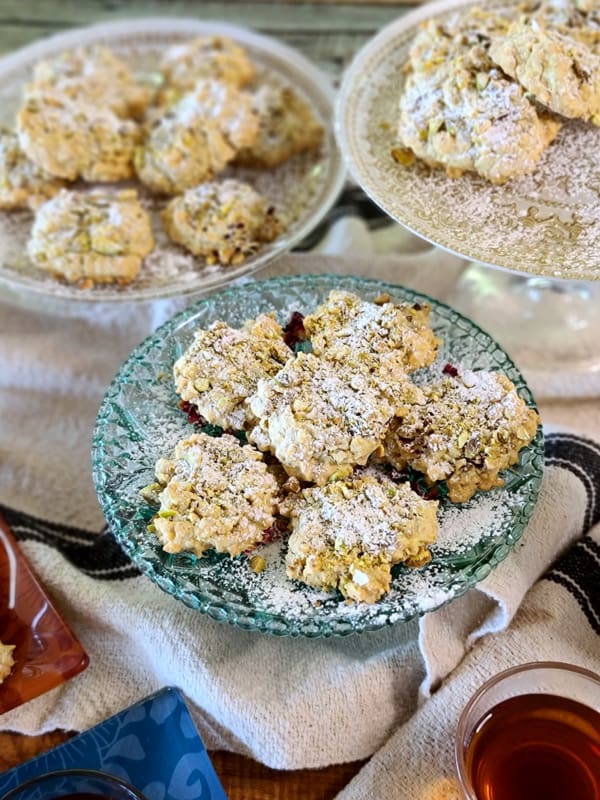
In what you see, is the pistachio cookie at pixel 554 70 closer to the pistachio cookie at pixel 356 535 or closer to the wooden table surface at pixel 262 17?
the pistachio cookie at pixel 356 535

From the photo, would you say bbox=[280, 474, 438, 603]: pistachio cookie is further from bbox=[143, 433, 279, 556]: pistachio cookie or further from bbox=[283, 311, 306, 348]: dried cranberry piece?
bbox=[283, 311, 306, 348]: dried cranberry piece

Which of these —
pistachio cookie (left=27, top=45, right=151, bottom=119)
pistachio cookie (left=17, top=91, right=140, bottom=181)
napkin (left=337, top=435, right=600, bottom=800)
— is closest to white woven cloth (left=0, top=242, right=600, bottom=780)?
napkin (left=337, top=435, right=600, bottom=800)

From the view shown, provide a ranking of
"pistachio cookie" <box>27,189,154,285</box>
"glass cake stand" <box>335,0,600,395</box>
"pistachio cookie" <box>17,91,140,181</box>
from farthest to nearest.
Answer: "pistachio cookie" <box>17,91,140,181</box>
"pistachio cookie" <box>27,189,154,285</box>
"glass cake stand" <box>335,0,600,395</box>

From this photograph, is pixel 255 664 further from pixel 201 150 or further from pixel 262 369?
pixel 201 150

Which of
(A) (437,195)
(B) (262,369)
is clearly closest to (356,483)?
(B) (262,369)

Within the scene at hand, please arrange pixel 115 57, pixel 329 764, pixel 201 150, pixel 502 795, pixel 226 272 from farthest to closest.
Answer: pixel 115 57 → pixel 201 150 → pixel 226 272 → pixel 329 764 → pixel 502 795

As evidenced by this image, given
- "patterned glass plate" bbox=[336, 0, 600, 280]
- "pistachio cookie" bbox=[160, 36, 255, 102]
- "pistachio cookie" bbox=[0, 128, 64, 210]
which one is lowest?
"pistachio cookie" bbox=[0, 128, 64, 210]
